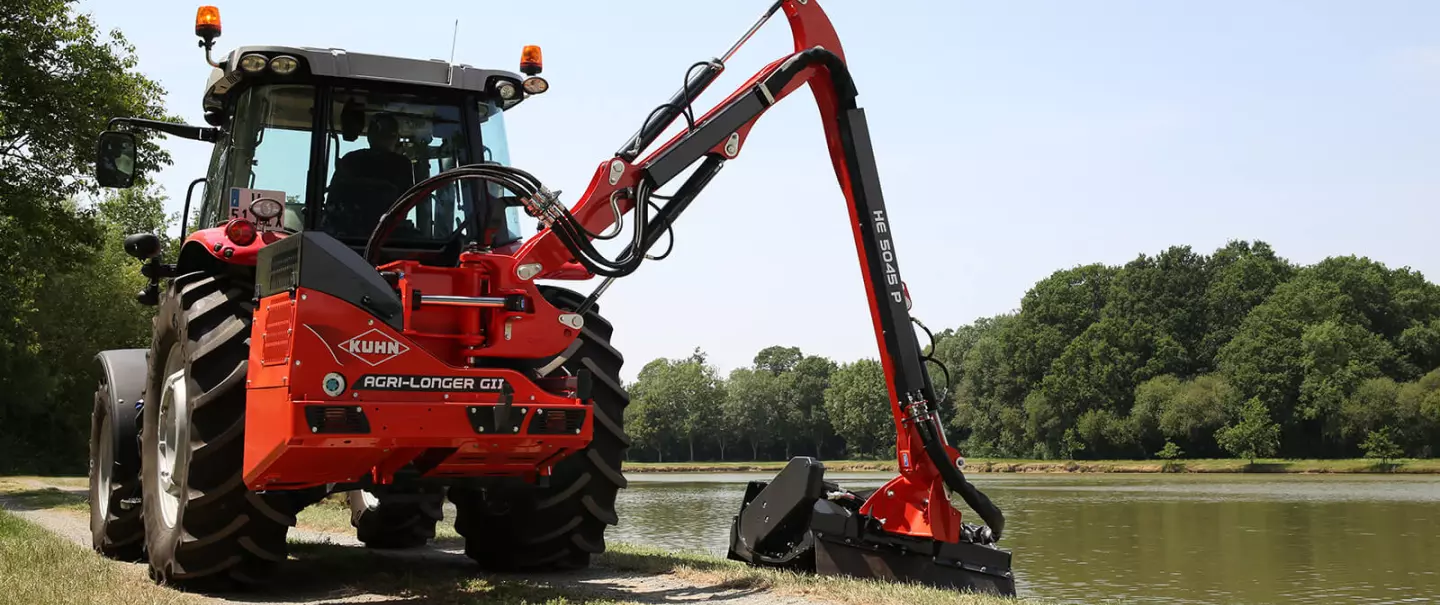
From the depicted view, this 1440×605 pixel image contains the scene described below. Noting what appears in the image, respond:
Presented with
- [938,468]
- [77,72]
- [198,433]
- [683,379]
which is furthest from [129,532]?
[683,379]

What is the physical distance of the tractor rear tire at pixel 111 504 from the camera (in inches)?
330

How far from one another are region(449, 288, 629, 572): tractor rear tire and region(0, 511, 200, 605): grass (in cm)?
165

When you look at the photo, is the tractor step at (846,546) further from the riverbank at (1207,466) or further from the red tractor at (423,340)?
the riverbank at (1207,466)

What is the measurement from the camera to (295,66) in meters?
7.25

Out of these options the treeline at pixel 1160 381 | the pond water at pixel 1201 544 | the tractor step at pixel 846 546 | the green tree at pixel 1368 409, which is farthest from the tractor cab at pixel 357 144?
the green tree at pixel 1368 409

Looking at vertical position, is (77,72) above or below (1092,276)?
below

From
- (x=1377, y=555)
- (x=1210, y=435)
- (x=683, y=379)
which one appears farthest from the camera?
(x=683, y=379)

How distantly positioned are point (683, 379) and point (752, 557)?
96.8m

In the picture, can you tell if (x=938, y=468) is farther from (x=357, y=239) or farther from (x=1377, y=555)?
(x=1377, y=555)

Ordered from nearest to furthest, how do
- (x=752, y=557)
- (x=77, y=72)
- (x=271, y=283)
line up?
1. (x=271, y=283)
2. (x=752, y=557)
3. (x=77, y=72)

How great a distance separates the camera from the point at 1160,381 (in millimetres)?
77000

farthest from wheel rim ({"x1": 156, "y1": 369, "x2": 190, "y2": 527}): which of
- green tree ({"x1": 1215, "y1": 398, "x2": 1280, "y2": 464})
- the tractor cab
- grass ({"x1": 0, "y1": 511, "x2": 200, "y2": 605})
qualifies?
green tree ({"x1": 1215, "y1": 398, "x2": 1280, "y2": 464})

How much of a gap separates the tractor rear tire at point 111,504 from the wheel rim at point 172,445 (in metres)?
1.24

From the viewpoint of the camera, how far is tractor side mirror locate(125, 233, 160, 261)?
726 centimetres
